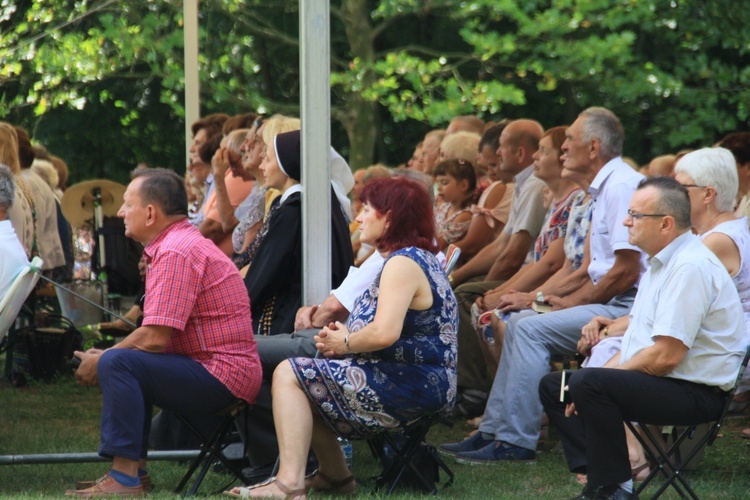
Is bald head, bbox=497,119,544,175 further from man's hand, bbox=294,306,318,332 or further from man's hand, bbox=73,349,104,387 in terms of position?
man's hand, bbox=73,349,104,387

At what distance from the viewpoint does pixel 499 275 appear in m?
7.52

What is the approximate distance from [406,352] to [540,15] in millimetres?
11798

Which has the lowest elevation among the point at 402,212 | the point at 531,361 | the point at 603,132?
the point at 531,361

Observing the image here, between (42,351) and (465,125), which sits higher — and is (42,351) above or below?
below

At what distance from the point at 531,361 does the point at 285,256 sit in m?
1.37

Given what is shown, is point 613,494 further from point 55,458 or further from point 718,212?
point 55,458

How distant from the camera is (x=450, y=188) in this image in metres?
8.02

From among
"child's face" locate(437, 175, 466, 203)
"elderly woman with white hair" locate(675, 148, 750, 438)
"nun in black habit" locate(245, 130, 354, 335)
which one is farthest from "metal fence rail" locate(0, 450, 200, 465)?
"child's face" locate(437, 175, 466, 203)

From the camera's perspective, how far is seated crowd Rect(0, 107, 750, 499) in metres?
4.79

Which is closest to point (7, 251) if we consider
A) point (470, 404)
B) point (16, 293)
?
point (16, 293)

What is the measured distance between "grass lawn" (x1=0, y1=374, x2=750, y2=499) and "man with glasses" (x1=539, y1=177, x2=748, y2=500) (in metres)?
0.59

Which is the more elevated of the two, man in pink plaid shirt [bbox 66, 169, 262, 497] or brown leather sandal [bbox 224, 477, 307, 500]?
man in pink plaid shirt [bbox 66, 169, 262, 497]

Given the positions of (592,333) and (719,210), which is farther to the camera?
(592,333)

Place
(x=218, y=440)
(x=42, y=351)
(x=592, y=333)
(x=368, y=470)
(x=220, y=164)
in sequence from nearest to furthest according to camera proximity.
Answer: (x=218, y=440)
(x=592, y=333)
(x=368, y=470)
(x=220, y=164)
(x=42, y=351)
